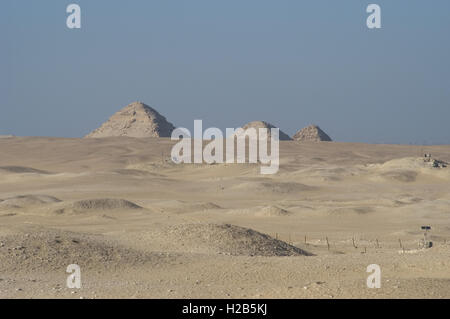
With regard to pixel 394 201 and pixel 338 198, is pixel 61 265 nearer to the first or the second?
pixel 394 201

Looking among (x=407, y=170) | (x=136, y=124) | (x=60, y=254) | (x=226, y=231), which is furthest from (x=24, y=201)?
(x=136, y=124)

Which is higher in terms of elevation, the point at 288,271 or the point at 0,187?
the point at 288,271

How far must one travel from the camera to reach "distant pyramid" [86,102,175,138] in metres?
114

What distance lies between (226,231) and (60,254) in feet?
15.1

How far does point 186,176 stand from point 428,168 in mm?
17789

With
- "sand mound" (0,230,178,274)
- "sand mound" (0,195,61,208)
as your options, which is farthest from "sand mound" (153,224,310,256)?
"sand mound" (0,195,61,208)

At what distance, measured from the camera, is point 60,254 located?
1416 cm

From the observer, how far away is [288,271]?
12.6m

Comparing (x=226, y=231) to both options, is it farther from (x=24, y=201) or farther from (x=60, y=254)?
(x=24, y=201)

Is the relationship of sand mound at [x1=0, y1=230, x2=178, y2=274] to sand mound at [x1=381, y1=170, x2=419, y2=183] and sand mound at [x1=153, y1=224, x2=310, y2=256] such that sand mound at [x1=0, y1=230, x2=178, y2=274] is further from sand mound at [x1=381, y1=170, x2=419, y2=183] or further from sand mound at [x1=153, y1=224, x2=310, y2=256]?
sand mound at [x1=381, y1=170, x2=419, y2=183]

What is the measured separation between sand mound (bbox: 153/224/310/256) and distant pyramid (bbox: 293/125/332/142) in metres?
97.7
